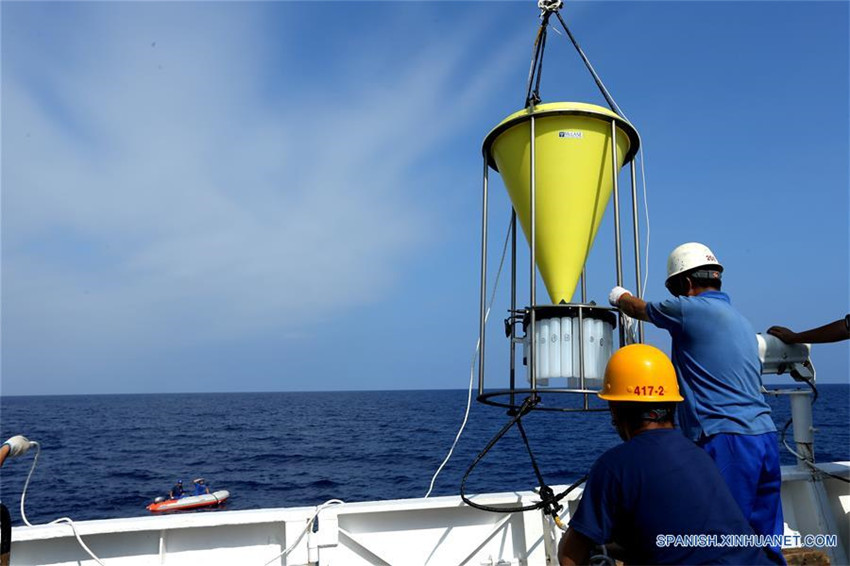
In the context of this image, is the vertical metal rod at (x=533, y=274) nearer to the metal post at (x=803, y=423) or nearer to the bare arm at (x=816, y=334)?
the bare arm at (x=816, y=334)

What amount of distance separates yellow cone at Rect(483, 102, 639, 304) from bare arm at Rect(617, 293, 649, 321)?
54 cm

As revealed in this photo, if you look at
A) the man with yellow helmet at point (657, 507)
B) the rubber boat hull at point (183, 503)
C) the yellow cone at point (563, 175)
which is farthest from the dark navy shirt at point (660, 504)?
the rubber boat hull at point (183, 503)

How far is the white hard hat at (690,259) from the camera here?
121 inches

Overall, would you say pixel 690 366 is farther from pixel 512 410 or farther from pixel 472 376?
pixel 472 376

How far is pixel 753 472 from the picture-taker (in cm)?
270

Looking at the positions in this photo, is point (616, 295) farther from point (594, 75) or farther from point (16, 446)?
point (16, 446)

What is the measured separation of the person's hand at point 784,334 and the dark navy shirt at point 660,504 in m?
2.15

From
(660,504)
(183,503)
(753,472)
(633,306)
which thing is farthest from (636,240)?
(183,503)

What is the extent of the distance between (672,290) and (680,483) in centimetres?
168

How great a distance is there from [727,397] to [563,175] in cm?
162

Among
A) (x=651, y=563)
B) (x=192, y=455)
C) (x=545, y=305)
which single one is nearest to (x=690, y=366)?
(x=545, y=305)

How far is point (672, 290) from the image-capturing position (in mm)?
3232

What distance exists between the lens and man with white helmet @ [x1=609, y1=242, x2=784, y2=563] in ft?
8.90

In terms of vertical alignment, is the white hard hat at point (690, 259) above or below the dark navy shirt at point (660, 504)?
above
